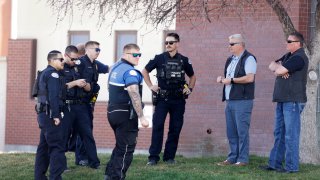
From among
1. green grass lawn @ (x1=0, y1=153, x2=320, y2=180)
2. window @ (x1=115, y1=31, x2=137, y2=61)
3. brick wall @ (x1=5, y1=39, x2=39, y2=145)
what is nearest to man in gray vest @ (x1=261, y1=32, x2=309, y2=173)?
green grass lawn @ (x1=0, y1=153, x2=320, y2=180)

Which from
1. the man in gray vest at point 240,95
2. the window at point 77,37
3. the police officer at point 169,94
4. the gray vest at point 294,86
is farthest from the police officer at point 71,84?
the window at point 77,37

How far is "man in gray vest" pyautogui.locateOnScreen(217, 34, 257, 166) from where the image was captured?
11.9 meters

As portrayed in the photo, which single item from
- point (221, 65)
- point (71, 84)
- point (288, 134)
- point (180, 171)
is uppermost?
point (221, 65)

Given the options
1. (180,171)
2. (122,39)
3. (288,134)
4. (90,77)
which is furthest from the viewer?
(122,39)

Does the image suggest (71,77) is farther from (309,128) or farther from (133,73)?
(309,128)

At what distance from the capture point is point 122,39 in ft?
62.2

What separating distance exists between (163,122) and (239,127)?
1.36 meters

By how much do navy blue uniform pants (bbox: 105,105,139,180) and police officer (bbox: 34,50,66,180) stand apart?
79 cm

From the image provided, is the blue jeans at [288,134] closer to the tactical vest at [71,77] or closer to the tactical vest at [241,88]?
the tactical vest at [241,88]

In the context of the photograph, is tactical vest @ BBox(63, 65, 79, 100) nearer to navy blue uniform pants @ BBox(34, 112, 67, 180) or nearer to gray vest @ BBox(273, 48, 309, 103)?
navy blue uniform pants @ BBox(34, 112, 67, 180)

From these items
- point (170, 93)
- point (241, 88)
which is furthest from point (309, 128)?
point (170, 93)

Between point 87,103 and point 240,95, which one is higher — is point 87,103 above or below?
below

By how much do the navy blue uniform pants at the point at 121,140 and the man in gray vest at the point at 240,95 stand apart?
6.54ft

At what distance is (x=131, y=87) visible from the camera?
34.8 ft
